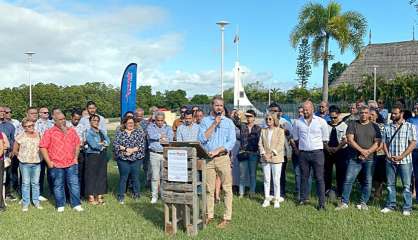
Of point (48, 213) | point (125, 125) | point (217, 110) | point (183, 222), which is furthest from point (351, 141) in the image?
point (48, 213)

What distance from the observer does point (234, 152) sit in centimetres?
921

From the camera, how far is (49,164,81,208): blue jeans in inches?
305

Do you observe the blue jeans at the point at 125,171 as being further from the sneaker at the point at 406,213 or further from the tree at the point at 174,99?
the tree at the point at 174,99

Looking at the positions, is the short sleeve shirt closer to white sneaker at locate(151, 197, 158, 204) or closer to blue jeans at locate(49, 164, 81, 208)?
white sneaker at locate(151, 197, 158, 204)

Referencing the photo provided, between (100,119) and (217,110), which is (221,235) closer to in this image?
(217,110)

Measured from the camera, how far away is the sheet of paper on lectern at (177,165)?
20.5 feet

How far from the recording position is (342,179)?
27.5 ft

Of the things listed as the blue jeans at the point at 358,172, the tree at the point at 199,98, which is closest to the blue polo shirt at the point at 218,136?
the blue jeans at the point at 358,172

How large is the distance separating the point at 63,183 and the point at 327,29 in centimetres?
1543

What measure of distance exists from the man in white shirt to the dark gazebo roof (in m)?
31.5

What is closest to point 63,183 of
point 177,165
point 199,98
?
point 177,165

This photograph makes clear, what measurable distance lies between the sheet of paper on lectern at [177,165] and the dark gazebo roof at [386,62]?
3377 centimetres

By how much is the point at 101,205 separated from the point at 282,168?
3.40 m

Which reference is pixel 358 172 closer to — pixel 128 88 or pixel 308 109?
pixel 308 109
